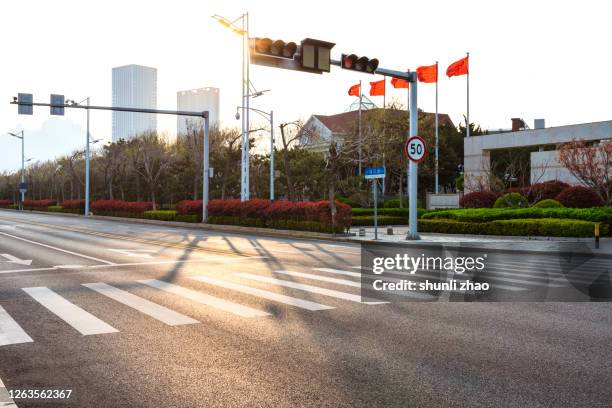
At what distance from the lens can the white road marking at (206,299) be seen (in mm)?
7582

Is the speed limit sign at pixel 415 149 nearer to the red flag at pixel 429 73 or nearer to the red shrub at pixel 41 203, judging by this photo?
the red flag at pixel 429 73

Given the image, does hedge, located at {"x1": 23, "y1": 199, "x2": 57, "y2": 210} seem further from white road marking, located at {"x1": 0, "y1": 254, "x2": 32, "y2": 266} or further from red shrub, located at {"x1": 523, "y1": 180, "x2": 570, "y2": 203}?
red shrub, located at {"x1": 523, "y1": 180, "x2": 570, "y2": 203}

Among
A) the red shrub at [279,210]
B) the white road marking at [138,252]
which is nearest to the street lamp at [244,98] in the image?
the red shrub at [279,210]

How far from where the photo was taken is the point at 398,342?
5.98 meters


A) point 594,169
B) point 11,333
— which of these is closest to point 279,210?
point 594,169

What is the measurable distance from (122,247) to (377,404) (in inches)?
631

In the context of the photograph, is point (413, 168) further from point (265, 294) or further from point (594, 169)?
point (265, 294)

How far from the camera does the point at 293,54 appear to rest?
15719mm

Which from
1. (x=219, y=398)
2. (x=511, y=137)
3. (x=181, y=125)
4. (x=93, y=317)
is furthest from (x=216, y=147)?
(x=181, y=125)

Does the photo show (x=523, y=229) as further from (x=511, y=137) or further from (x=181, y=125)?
(x=181, y=125)

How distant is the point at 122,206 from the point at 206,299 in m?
41.5

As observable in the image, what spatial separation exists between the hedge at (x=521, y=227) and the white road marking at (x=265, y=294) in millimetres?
15593

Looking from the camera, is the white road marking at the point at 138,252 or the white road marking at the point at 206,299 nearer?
the white road marking at the point at 206,299

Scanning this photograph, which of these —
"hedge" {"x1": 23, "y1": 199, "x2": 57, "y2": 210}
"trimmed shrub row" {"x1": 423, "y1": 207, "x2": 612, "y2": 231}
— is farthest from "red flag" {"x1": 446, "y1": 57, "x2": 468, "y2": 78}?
"hedge" {"x1": 23, "y1": 199, "x2": 57, "y2": 210}
